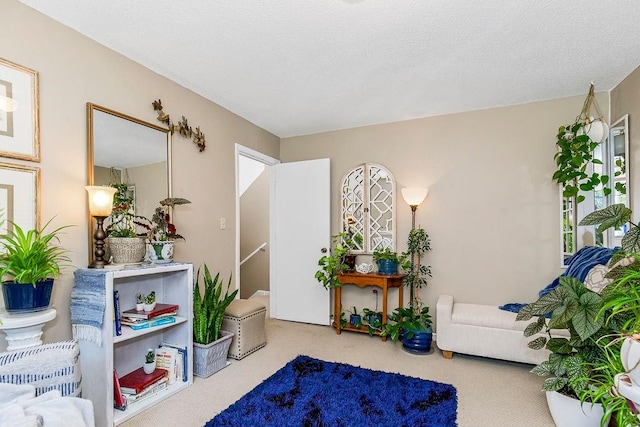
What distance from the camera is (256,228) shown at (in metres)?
5.62

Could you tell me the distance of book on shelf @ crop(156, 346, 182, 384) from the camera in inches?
89.0

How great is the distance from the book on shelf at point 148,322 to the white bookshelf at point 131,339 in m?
0.03

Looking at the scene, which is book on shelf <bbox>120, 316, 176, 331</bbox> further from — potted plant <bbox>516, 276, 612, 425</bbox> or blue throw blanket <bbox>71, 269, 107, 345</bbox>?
potted plant <bbox>516, 276, 612, 425</bbox>

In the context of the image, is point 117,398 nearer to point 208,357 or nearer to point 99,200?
point 208,357

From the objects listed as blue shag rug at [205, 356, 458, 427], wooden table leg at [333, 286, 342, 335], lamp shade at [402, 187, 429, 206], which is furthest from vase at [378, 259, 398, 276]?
blue shag rug at [205, 356, 458, 427]

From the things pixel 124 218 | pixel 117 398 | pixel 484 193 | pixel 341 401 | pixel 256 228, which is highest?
pixel 484 193

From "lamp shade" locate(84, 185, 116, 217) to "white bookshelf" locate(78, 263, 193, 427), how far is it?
37 centimetres

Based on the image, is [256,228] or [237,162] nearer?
[237,162]

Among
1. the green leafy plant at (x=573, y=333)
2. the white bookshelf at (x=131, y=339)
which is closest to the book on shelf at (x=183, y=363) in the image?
the white bookshelf at (x=131, y=339)

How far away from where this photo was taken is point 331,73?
2.52 m

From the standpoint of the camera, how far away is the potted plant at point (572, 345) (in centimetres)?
152

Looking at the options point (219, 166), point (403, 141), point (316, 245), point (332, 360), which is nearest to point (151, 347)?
point (332, 360)

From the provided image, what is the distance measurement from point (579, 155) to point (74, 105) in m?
3.71

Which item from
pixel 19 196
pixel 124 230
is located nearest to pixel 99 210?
pixel 124 230
